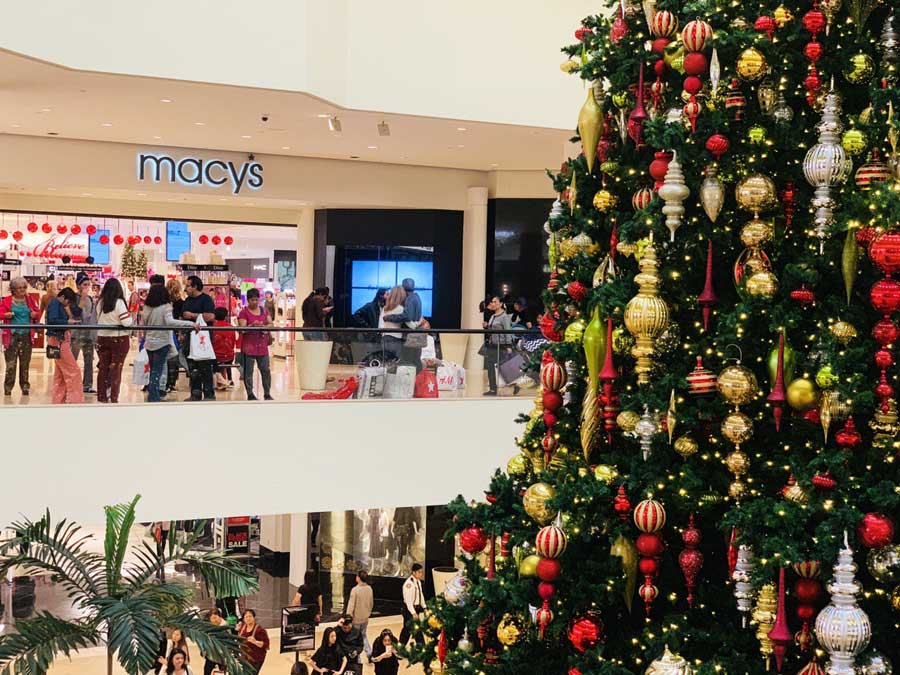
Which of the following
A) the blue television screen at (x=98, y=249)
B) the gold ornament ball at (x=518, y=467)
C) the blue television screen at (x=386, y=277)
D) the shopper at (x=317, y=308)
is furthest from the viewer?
the blue television screen at (x=98, y=249)

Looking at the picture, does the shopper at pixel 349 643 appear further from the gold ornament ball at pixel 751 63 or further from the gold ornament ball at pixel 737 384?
the gold ornament ball at pixel 751 63

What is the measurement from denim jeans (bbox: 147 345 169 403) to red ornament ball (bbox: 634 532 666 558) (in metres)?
8.53

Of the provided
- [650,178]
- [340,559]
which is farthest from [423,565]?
[650,178]

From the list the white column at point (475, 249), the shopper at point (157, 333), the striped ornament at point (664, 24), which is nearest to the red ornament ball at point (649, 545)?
the striped ornament at point (664, 24)

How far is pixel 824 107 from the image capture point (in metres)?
3.99

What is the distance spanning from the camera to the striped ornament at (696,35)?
4059 mm

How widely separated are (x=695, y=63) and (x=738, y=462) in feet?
4.87

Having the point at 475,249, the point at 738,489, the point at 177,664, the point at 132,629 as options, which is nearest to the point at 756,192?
the point at 738,489

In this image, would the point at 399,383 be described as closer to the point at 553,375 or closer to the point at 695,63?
the point at 553,375

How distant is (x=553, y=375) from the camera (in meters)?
4.66

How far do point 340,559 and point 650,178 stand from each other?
16.5 metres

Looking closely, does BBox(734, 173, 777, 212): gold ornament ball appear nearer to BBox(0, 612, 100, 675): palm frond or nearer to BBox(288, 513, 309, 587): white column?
BBox(0, 612, 100, 675): palm frond

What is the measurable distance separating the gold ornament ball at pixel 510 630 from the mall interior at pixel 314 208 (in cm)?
526

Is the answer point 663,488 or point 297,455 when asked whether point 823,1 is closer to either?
point 663,488
